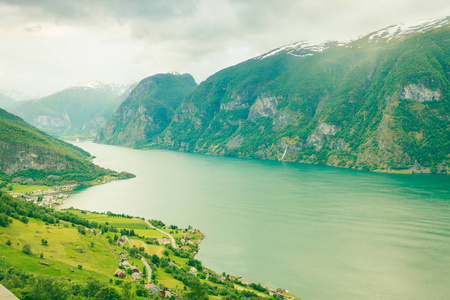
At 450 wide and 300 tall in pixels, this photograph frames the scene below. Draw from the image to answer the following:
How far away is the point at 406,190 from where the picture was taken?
113 m

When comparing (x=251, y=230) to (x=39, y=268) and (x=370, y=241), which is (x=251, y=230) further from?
(x=39, y=268)

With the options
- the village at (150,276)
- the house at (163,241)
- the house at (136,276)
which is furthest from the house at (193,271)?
the house at (163,241)

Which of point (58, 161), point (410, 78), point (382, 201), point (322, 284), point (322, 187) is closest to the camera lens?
point (322, 284)

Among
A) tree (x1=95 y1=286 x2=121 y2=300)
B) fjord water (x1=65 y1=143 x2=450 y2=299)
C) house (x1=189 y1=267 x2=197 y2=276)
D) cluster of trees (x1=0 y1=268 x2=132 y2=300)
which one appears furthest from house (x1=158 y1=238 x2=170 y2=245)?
tree (x1=95 y1=286 x2=121 y2=300)

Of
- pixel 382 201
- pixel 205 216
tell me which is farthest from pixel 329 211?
pixel 205 216

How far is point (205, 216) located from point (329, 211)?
3387 cm

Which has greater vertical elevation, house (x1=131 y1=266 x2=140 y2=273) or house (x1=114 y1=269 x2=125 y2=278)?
house (x1=114 y1=269 x2=125 y2=278)

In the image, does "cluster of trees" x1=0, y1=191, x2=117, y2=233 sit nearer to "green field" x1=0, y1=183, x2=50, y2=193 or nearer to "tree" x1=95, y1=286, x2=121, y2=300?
"tree" x1=95, y1=286, x2=121, y2=300

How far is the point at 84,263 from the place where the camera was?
50219 millimetres

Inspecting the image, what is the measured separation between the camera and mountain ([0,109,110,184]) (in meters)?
137

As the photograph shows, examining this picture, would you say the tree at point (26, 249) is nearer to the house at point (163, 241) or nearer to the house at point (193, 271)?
the house at point (193, 271)

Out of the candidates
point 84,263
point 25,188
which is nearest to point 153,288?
point 84,263

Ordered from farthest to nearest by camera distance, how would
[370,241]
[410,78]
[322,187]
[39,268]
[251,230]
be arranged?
[410,78]
[322,187]
[251,230]
[370,241]
[39,268]

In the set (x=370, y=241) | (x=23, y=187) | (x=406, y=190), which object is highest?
(x=406, y=190)
